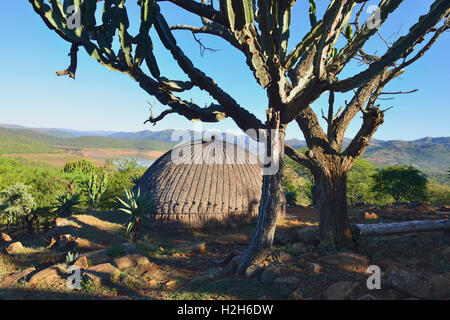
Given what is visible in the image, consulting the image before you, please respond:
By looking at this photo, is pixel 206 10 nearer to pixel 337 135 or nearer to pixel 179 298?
pixel 337 135

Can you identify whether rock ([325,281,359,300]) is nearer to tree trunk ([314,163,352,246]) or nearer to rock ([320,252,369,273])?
rock ([320,252,369,273])

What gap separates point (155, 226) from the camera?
10758 millimetres

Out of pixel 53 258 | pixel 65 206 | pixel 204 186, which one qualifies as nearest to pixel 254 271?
pixel 204 186

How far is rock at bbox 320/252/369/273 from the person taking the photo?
5642 mm

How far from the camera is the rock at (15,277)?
6.37 m

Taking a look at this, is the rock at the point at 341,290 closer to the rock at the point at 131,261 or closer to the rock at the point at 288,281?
the rock at the point at 288,281

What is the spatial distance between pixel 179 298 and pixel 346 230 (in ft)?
15.2

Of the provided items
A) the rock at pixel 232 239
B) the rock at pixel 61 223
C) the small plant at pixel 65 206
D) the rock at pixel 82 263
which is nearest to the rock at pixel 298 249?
the rock at pixel 232 239

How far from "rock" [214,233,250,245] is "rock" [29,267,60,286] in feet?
16.1

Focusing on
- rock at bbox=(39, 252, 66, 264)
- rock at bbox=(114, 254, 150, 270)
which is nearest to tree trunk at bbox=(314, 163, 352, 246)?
rock at bbox=(114, 254, 150, 270)

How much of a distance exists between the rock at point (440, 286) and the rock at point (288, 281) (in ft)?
7.28

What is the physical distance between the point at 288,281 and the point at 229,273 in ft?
5.61

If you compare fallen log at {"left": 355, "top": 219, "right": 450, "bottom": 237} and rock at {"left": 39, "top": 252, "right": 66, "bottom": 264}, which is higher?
fallen log at {"left": 355, "top": 219, "right": 450, "bottom": 237}
